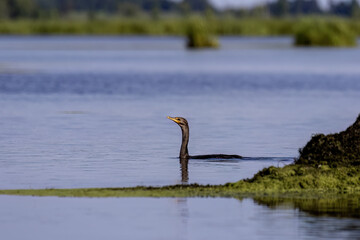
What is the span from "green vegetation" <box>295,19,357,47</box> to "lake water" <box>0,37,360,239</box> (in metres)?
22.2

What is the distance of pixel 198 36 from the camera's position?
72.9 meters

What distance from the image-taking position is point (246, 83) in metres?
41.0

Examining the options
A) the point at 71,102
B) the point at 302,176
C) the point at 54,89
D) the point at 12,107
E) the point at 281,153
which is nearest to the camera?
the point at 302,176

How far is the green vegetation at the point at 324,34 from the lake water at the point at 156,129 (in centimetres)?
2220

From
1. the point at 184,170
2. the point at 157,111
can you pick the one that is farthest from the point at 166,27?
the point at 184,170

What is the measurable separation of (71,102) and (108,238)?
66.9 ft

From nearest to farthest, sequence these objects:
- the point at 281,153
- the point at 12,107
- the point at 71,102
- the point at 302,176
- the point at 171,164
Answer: the point at 302,176, the point at 171,164, the point at 281,153, the point at 12,107, the point at 71,102

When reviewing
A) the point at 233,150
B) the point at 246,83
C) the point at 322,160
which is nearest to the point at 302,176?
the point at 322,160

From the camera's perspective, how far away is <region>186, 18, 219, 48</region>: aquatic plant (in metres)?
70.3

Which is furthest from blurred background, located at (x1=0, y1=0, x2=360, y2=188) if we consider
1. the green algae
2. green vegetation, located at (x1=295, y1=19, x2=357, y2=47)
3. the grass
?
the grass

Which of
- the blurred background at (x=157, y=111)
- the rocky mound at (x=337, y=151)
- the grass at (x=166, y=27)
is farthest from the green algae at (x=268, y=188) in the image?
the grass at (x=166, y=27)

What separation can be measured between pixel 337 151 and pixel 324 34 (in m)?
61.8

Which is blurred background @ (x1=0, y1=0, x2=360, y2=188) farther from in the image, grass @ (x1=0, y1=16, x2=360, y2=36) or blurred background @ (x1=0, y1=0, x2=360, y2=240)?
grass @ (x1=0, y1=16, x2=360, y2=36)

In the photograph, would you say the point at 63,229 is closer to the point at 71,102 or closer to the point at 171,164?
the point at 171,164
